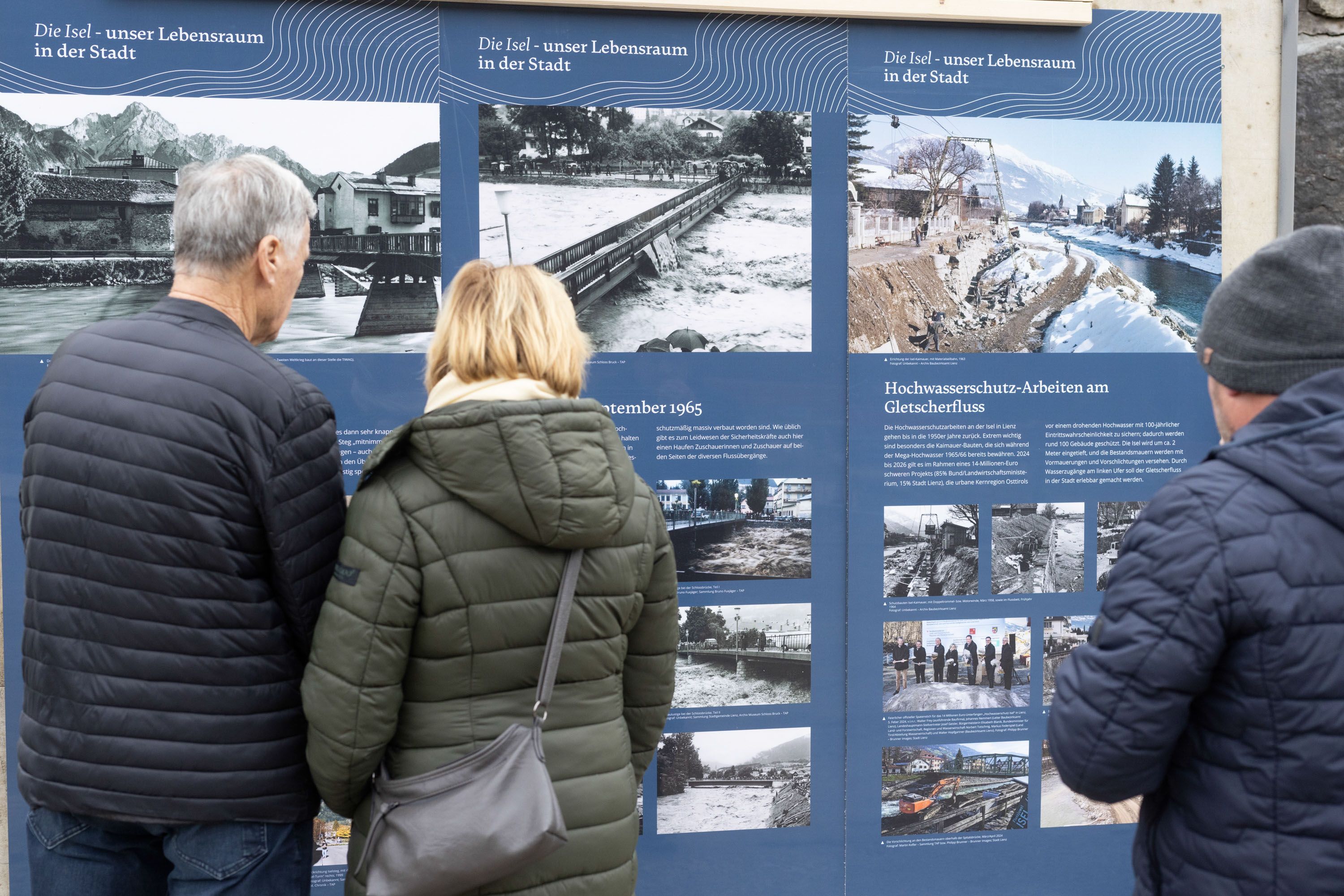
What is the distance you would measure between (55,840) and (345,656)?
0.57m

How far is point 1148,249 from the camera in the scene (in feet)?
11.4

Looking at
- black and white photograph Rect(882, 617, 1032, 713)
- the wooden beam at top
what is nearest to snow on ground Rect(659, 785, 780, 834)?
black and white photograph Rect(882, 617, 1032, 713)

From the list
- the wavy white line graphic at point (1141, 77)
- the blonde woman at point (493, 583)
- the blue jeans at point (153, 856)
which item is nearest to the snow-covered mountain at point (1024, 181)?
the wavy white line graphic at point (1141, 77)

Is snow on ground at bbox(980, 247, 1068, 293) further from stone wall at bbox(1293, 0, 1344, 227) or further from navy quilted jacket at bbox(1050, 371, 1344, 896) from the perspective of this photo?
navy quilted jacket at bbox(1050, 371, 1344, 896)

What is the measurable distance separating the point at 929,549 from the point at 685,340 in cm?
102

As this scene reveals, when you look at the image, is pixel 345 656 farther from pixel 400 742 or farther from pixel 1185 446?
pixel 1185 446

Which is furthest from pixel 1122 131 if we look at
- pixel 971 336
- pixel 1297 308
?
pixel 1297 308

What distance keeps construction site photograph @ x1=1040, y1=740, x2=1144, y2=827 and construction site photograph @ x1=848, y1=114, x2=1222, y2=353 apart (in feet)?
4.55

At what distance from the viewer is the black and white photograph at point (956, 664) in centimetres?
335

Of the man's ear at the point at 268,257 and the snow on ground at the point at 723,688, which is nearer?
the man's ear at the point at 268,257

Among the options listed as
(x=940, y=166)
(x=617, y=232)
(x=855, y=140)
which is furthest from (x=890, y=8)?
(x=617, y=232)

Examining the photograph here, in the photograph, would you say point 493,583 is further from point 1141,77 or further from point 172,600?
point 1141,77

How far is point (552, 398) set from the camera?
181cm

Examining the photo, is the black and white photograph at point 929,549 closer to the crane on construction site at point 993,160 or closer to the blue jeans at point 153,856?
the crane on construction site at point 993,160
